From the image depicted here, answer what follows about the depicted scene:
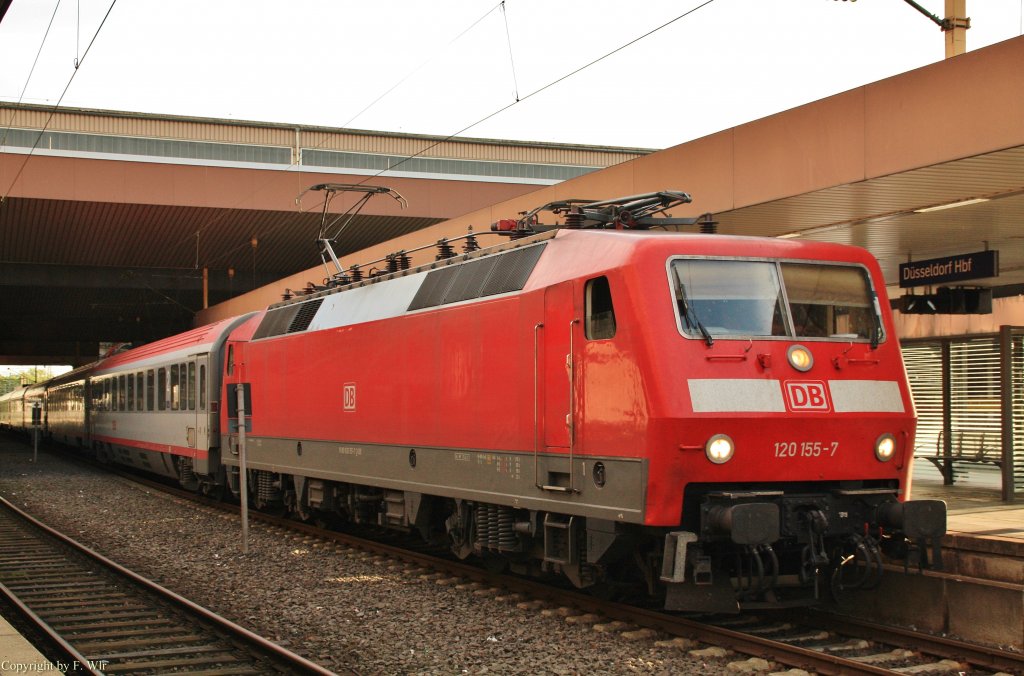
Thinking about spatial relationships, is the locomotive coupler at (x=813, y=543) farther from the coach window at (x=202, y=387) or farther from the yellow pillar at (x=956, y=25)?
the coach window at (x=202, y=387)

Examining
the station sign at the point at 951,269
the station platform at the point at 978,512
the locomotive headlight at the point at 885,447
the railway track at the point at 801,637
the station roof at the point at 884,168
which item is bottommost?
the railway track at the point at 801,637

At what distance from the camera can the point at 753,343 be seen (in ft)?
27.3

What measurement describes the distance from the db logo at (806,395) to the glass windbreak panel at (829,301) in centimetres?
42

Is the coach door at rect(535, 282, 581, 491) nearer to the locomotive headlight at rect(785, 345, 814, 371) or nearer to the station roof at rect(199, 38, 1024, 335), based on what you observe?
Answer: the locomotive headlight at rect(785, 345, 814, 371)

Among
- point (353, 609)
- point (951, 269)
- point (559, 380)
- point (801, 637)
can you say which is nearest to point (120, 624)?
point (353, 609)

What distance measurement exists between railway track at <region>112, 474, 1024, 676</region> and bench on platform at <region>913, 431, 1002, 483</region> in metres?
5.65

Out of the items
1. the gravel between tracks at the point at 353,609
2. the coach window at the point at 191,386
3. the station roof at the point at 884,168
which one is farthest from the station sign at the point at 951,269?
the coach window at the point at 191,386

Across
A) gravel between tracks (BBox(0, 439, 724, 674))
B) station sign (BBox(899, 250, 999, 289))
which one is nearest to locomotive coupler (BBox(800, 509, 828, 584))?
gravel between tracks (BBox(0, 439, 724, 674))

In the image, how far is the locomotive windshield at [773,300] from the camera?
8.41 m

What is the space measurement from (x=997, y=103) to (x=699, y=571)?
4692mm

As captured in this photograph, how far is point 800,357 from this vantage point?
8453 millimetres

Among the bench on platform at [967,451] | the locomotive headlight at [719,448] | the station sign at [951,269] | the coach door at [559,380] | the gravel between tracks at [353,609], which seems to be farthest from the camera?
the bench on platform at [967,451]

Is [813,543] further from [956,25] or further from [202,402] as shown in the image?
[202,402]

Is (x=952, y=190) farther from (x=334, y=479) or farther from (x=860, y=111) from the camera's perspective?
(x=334, y=479)
